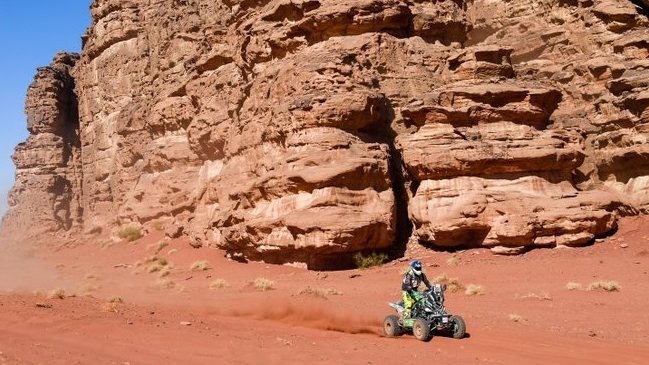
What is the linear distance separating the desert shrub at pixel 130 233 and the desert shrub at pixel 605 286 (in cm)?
3155

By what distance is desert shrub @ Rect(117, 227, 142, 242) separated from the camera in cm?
3759

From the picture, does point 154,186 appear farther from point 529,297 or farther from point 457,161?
point 529,297

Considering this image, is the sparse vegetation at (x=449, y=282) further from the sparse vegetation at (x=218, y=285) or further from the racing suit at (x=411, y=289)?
the sparse vegetation at (x=218, y=285)

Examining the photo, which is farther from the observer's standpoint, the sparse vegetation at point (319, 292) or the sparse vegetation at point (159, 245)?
the sparse vegetation at point (159, 245)

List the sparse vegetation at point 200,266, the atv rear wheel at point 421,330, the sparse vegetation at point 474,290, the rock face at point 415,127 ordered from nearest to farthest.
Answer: the atv rear wheel at point 421,330 → the sparse vegetation at point 474,290 → the rock face at point 415,127 → the sparse vegetation at point 200,266

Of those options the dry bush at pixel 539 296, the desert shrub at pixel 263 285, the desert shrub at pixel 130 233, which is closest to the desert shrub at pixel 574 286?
the dry bush at pixel 539 296

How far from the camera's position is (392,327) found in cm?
973

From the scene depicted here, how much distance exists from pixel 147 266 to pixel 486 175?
18.4 metres

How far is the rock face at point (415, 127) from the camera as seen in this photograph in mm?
20031

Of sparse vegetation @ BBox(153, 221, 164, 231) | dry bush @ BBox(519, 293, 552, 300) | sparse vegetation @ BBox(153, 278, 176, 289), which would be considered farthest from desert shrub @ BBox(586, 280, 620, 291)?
sparse vegetation @ BBox(153, 221, 164, 231)

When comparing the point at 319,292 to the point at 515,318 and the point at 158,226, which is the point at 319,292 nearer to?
the point at 515,318

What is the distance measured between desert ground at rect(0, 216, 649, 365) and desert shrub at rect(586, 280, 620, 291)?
30 mm

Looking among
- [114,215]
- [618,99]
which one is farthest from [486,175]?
[114,215]

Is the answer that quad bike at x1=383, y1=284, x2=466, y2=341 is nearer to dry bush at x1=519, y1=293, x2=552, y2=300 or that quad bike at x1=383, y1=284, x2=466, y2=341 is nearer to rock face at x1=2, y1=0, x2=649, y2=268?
dry bush at x1=519, y1=293, x2=552, y2=300
